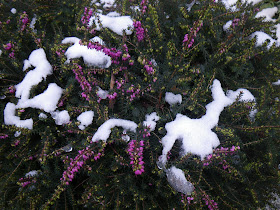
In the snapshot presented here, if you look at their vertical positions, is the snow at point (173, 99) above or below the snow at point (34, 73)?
above

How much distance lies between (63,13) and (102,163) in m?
1.59

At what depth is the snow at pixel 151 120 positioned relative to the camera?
4.74ft

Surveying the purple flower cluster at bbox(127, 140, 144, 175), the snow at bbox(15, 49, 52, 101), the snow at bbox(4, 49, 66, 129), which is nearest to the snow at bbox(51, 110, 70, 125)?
the snow at bbox(4, 49, 66, 129)

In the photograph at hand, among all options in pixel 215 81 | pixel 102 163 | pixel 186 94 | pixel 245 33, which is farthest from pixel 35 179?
pixel 245 33

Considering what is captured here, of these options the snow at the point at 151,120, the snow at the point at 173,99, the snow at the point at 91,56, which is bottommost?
the snow at the point at 151,120

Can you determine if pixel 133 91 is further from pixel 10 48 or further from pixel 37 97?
pixel 10 48

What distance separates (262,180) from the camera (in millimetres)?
1539

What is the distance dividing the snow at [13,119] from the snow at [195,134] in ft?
3.33

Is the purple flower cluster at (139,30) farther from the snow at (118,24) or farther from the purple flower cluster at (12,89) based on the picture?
the purple flower cluster at (12,89)

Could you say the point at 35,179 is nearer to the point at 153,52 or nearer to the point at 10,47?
the point at 10,47

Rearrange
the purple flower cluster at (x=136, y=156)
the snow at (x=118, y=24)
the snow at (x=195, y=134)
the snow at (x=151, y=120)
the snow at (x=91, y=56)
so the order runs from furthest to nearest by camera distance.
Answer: the snow at (x=118, y=24)
the snow at (x=91, y=56)
the snow at (x=151, y=120)
the snow at (x=195, y=134)
the purple flower cluster at (x=136, y=156)

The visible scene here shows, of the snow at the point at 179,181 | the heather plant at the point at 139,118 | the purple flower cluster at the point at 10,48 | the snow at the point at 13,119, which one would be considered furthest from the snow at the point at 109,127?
the purple flower cluster at the point at 10,48

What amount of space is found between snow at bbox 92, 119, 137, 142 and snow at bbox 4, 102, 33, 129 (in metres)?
0.56

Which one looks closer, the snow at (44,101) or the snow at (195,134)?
the snow at (195,134)
